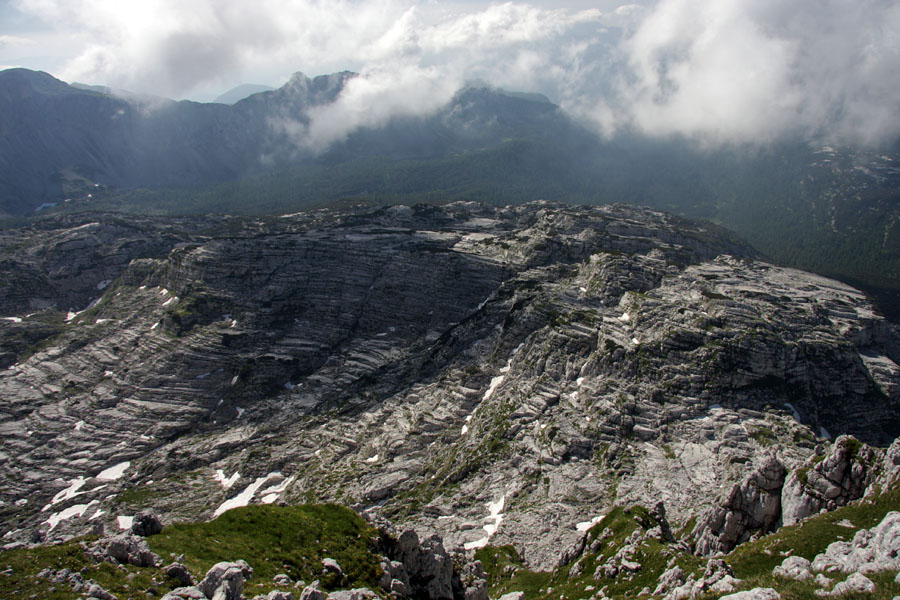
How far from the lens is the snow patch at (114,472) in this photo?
408ft

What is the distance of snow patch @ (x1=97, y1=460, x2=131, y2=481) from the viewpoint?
124 meters

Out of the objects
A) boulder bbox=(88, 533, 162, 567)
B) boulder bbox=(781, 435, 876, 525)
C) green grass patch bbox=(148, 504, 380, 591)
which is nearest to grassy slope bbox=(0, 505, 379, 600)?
green grass patch bbox=(148, 504, 380, 591)

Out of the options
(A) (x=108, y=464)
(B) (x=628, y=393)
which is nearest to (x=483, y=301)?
(B) (x=628, y=393)

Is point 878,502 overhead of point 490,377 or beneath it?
overhead

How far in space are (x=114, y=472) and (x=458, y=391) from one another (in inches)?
3364

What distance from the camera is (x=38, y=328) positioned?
178875mm

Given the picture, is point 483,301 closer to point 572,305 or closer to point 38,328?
point 572,305

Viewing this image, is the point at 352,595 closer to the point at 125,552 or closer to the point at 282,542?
the point at 282,542

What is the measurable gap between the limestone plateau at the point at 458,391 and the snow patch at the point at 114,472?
441 millimetres

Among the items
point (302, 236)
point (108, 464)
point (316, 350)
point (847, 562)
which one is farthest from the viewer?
point (302, 236)

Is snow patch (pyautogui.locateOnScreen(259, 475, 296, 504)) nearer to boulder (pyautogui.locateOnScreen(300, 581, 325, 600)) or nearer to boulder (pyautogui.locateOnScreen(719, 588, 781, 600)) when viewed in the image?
boulder (pyautogui.locateOnScreen(300, 581, 325, 600))

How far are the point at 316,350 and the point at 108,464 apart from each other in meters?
59.2

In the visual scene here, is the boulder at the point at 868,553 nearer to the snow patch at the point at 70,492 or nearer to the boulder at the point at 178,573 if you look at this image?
the boulder at the point at 178,573

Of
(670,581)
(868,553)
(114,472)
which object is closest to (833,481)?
(670,581)
